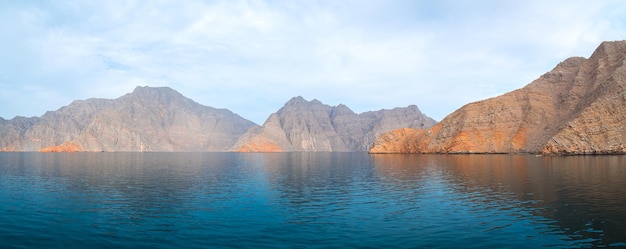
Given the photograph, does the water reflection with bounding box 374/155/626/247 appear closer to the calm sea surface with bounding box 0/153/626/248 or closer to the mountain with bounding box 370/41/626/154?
the calm sea surface with bounding box 0/153/626/248

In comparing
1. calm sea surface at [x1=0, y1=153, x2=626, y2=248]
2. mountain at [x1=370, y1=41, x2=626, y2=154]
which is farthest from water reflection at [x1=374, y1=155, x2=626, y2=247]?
mountain at [x1=370, y1=41, x2=626, y2=154]

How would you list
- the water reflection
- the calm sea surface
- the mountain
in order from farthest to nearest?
the mountain, the water reflection, the calm sea surface

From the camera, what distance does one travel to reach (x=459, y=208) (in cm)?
3084

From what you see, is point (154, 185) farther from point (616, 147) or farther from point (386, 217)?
point (616, 147)

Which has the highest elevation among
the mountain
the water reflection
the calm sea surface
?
the mountain

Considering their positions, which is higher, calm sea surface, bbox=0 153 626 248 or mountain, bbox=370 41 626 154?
mountain, bbox=370 41 626 154

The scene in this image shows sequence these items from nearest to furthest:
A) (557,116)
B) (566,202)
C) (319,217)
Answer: (319,217) < (566,202) < (557,116)

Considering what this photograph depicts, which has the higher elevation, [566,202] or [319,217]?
[566,202]

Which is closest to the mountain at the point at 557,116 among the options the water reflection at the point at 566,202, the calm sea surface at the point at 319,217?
the water reflection at the point at 566,202

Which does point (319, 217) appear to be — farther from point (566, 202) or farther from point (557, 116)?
point (557, 116)

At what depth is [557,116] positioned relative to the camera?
530 ft

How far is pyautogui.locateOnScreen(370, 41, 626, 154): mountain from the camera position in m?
125

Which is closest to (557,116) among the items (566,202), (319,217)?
(566,202)

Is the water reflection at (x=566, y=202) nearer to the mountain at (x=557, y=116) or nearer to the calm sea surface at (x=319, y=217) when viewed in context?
the calm sea surface at (x=319, y=217)
